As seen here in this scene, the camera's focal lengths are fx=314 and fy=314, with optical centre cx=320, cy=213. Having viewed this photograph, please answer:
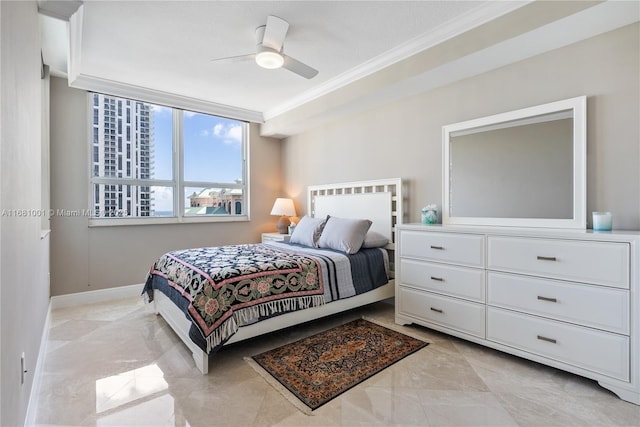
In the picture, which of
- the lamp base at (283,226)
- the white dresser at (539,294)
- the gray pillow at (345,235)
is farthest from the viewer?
the lamp base at (283,226)

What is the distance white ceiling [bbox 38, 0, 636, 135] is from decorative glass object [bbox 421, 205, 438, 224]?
143 centimetres

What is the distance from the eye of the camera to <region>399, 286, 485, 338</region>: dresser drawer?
241 centimetres

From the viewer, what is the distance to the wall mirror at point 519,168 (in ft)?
7.59

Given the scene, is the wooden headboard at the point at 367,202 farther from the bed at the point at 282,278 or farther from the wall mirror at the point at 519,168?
the wall mirror at the point at 519,168

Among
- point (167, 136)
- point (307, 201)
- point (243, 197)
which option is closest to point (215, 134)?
point (167, 136)

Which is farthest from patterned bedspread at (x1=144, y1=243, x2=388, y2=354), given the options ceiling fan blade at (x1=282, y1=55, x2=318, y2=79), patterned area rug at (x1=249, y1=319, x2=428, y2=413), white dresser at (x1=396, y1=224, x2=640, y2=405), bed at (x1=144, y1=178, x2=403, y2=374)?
ceiling fan blade at (x1=282, y1=55, x2=318, y2=79)

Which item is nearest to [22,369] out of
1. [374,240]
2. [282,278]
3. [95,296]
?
[282,278]

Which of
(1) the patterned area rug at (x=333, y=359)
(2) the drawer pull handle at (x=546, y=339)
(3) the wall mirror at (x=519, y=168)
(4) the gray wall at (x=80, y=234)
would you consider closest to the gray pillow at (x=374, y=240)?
(3) the wall mirror at (x=519, y=168)

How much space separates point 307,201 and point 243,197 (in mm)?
1073

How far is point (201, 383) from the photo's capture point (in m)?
1.99

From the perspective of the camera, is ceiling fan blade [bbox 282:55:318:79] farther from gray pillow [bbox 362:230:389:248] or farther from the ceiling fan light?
gray pillow [bbox 362:230:389:248]

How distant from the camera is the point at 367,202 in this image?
3.82m

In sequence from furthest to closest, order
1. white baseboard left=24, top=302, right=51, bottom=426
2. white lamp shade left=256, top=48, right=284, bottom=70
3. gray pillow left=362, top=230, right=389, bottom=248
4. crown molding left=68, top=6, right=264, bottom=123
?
gray pillow left=362, top=230, right=389, bottom=248 < crown molding left=68, top=6, right=264, bottom=123 < white lamp shade left=256, top=48, right=284, bottom=70 < white baseboard left=24, top=302, right=51, bottom=426

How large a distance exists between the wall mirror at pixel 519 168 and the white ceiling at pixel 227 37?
2.08 feet
